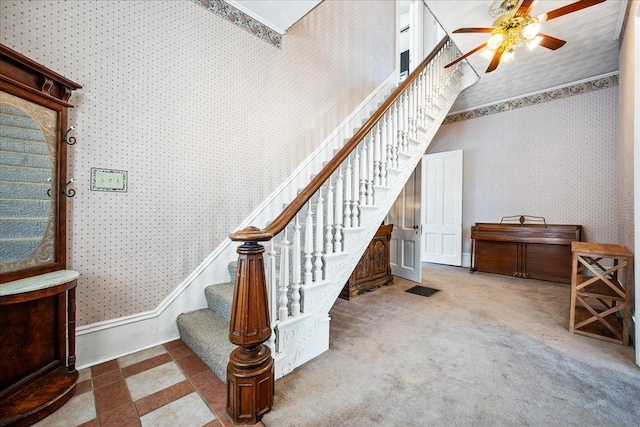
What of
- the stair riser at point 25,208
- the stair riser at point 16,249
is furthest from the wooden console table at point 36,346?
the stair riser at point 25,208

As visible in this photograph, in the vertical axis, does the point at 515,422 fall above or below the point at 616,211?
below

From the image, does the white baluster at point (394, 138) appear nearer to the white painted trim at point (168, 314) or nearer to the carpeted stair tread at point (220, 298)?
the white painted trim at point (168, 314)

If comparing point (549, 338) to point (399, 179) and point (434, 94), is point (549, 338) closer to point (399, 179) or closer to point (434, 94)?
point (399, 179)

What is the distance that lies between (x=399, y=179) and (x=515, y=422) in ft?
6.88

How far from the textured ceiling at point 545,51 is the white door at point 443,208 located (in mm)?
1160

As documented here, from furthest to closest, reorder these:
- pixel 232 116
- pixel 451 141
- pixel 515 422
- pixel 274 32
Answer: pixel 451 141 < pixel 274 32 < pixel 232 116 < pixel 515 422

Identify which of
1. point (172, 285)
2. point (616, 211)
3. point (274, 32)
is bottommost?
point (172, 285)

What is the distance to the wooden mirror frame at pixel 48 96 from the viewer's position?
54.9 inches

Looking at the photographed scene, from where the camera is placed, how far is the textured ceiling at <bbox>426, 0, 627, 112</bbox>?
2621mm

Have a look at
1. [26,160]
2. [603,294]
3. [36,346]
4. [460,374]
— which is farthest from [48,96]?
[603,294]

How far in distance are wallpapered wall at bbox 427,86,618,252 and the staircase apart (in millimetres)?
2383

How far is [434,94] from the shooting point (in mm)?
3549

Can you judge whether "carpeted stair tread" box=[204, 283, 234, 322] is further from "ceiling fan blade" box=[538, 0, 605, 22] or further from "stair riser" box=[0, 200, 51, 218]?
"ceiling fan blade" box=[538, 0, 605, 22]

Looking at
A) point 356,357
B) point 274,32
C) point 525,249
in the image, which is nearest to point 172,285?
point 356,357
